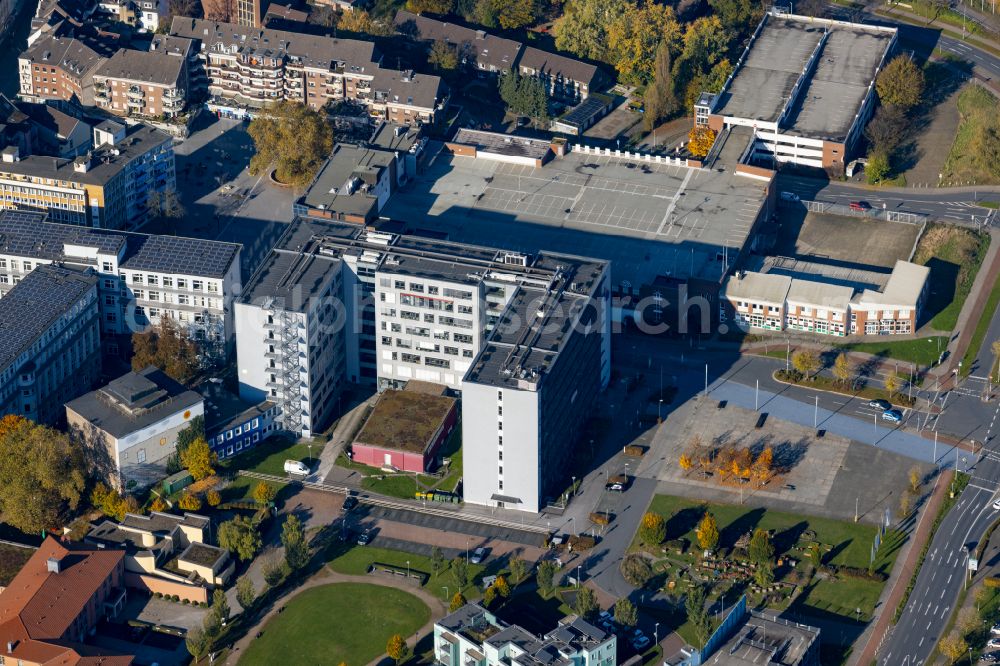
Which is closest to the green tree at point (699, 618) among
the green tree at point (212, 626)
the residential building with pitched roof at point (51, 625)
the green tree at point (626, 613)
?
the green tree at point (626, 613)

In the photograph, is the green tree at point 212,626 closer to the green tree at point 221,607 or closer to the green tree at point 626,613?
the green tree at point 221,607

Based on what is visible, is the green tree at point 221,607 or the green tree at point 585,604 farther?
the green tree at point 221,607

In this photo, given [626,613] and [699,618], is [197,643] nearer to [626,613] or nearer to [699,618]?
[626,613]

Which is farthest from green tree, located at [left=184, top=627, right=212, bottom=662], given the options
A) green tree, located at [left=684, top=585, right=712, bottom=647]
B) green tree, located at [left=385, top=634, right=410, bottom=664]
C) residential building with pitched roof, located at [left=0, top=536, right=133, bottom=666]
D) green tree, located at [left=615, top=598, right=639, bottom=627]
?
green tree, located at [left=684, top=585, right=712, bottom=647]

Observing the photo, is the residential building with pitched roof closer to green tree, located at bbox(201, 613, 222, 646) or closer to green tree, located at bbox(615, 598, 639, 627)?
green tree, located at bbox(201, 613, 222, 646)

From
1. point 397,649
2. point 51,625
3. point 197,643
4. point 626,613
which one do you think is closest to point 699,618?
point 626,613

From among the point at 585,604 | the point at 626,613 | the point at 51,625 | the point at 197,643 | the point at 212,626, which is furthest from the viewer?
the point at 212,626

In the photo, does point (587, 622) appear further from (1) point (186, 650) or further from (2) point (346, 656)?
(1) point (186, 650)
